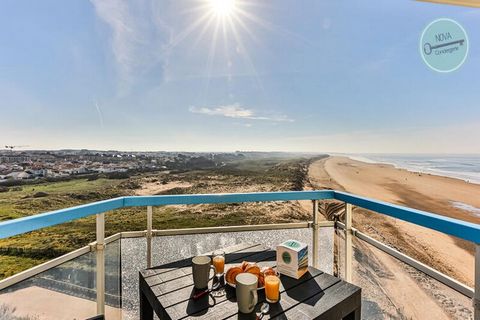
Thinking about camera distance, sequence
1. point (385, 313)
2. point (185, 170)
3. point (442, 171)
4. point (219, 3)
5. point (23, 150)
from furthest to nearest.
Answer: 1. point (442, 171)
2. point (185, 170)
3. point (23, 150)
4. point (219, 3)
5. point (385, 313)

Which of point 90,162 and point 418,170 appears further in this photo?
point 418,170

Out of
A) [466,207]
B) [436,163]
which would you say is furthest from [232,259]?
[436,163]

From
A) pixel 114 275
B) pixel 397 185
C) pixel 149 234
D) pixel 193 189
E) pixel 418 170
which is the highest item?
pixel 149 234

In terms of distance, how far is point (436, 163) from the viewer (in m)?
17.8

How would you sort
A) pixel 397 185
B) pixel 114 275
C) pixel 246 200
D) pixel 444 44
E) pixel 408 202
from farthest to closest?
pixel 397 185 → pixel 408 202 → pixel 444 44 → pixel 246 200 → pixel 114 275

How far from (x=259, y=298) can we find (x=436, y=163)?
72.2 feet

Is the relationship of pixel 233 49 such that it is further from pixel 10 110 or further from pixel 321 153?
pixel 10 110

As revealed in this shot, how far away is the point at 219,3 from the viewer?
16.1 feet

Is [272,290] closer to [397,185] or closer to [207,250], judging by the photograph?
[207,250]

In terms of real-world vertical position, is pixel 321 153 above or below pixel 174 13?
below

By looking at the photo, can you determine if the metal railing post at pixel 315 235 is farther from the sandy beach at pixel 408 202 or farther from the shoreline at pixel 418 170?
the shoreline at pixel 418 170

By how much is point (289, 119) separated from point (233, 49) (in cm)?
883

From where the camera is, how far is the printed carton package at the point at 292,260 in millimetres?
1083

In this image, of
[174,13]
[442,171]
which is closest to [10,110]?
[174,13]
